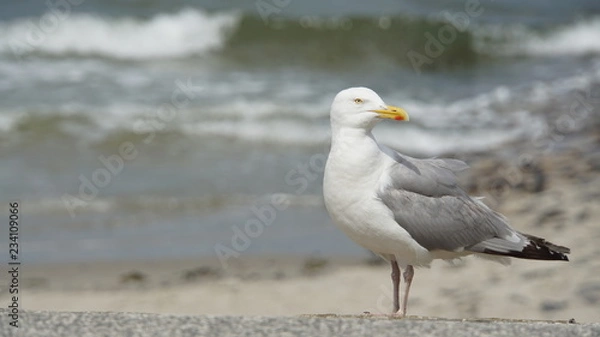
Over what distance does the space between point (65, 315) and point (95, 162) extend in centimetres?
738

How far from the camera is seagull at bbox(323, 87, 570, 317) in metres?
5.23

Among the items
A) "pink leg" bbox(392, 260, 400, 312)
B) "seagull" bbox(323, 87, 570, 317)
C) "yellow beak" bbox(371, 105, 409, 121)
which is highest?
"yellow beak" bbox(371, 105, 409, 121)

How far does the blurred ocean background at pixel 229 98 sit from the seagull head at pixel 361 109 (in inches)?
154

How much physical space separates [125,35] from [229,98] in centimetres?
462

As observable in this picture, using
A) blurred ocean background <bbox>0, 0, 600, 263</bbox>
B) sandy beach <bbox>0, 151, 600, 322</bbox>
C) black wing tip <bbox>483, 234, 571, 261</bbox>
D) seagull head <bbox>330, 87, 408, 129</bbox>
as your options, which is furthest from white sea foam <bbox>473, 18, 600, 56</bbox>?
seagull head <bbox>330, 87, 408, 129</bbox>

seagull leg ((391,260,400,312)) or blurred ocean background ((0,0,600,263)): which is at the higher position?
blurred ocean background ((0,0,600,263))

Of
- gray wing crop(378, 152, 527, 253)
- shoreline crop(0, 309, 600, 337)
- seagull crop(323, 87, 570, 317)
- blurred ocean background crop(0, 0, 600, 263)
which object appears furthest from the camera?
blurred ocean background crop(0, 0, 600, 263)

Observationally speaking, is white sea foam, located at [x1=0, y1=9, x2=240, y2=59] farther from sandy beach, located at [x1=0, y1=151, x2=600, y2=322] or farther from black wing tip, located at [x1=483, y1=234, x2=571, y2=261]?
black wing tip, located at [x1=483, y1=234, x2=571, y2=261]

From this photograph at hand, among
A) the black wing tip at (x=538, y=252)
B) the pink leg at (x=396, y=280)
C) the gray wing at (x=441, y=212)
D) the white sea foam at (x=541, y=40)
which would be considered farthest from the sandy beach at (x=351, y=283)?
the white sea foam at (x=541, y=40)

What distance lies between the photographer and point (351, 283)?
841cm

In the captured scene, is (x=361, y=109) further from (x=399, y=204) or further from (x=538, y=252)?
(x=538, y=252)

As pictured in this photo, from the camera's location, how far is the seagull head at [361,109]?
209 inches

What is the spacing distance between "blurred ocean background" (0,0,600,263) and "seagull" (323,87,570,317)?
3630 millimetres

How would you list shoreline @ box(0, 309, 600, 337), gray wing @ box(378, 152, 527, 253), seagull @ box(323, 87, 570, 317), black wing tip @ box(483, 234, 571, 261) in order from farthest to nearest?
black wing tip @ box(483, 234, 571, 261) < gray wing @ box(378, 152, 527, 253) < seagull @ box(323, 87, 570, 317) < shoreline @ box(0, 309, 600, 337)
